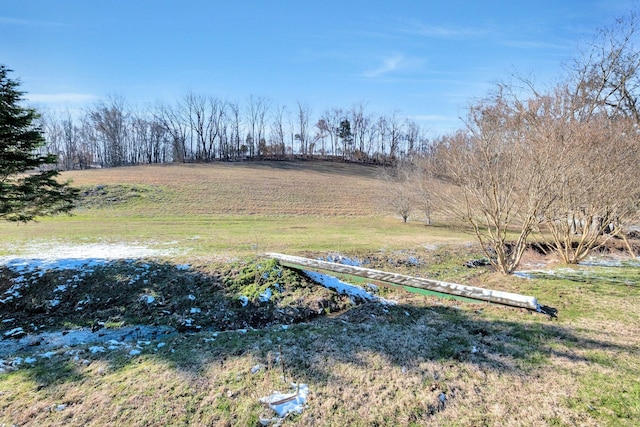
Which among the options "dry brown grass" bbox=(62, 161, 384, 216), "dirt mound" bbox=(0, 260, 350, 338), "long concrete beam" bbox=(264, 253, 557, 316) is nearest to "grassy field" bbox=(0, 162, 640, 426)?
"dirt mound" bbox=(0, 260, 350, 338)

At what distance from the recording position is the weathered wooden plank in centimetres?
523

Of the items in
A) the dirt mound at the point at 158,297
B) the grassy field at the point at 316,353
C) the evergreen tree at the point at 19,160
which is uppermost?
the evergreen tree at the point at 19,160

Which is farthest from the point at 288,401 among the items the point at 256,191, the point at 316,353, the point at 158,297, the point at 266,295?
the point at 256,191

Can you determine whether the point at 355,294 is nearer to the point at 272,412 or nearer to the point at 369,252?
the point at 272,412

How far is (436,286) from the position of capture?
6.03 m

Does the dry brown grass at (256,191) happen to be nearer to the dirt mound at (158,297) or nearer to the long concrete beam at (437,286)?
the dirt mound at (158,297)

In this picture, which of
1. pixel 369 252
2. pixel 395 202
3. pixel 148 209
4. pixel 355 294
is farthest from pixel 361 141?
pixel 355 294

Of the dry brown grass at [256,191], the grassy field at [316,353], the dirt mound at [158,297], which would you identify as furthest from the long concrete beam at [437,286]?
the dry brown grass at [256,191]

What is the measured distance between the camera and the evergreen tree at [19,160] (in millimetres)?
7898

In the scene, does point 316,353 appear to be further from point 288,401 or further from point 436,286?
point 436,286

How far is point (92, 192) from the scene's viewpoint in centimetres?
3128

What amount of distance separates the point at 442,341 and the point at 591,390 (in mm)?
1562

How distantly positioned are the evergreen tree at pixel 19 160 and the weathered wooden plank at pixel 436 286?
6863 mm

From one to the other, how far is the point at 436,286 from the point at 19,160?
10.2m
